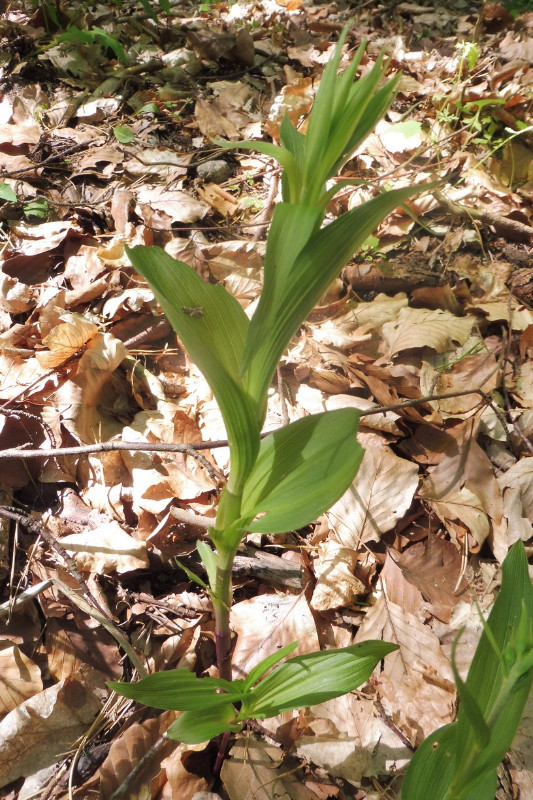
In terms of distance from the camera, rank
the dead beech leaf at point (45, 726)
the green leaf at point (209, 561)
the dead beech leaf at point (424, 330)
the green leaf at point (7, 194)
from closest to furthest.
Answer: the green leaf at point (209, 561), the dead beech leaf at point (45, 726), the dead beech leaf at point (424, 330), the green leaf at point (7, 194)

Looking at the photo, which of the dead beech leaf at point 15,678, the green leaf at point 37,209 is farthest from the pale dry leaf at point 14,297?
the dead beech leaf at point 15,678

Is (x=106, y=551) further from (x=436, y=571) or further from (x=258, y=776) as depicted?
(x=436, y=571)

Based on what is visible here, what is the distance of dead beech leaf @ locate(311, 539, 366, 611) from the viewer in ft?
4.30

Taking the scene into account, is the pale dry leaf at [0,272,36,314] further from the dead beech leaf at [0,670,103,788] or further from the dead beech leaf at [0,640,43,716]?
the dead beech leaf at [0,670,103,788]

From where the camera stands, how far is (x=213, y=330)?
0.79 meters

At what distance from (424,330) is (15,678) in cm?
154

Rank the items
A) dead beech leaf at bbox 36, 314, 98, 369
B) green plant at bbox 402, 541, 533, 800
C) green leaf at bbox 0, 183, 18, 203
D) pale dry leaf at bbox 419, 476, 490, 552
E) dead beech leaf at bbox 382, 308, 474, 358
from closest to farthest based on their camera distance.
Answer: green plant at bbox 402, 541, 533, 800 < pale dry leaf at bbox 419, 476, 490, 552 < dead beech leaf at bbox 36, 314, 98, 369 < dead beech leaf at bbox 382, 308, 474, 358 < green leaf at bbox 0, 183, 18, 203

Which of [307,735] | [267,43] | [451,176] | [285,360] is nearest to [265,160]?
[451,176]

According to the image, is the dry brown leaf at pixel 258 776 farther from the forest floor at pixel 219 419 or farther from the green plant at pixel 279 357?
the green plant at pixel 279 357

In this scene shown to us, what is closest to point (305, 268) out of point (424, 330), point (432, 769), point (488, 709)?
point (488, 709)

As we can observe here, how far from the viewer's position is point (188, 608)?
1301 mm

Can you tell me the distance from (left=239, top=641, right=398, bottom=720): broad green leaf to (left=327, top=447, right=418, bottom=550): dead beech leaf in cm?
52

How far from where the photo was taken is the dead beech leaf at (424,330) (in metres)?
1.77

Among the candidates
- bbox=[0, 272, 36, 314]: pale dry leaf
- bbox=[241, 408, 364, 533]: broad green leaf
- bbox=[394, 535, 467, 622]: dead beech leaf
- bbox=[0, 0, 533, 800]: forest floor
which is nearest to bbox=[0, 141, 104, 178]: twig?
bbox=[0, 0, 533, 800]: forest floor
